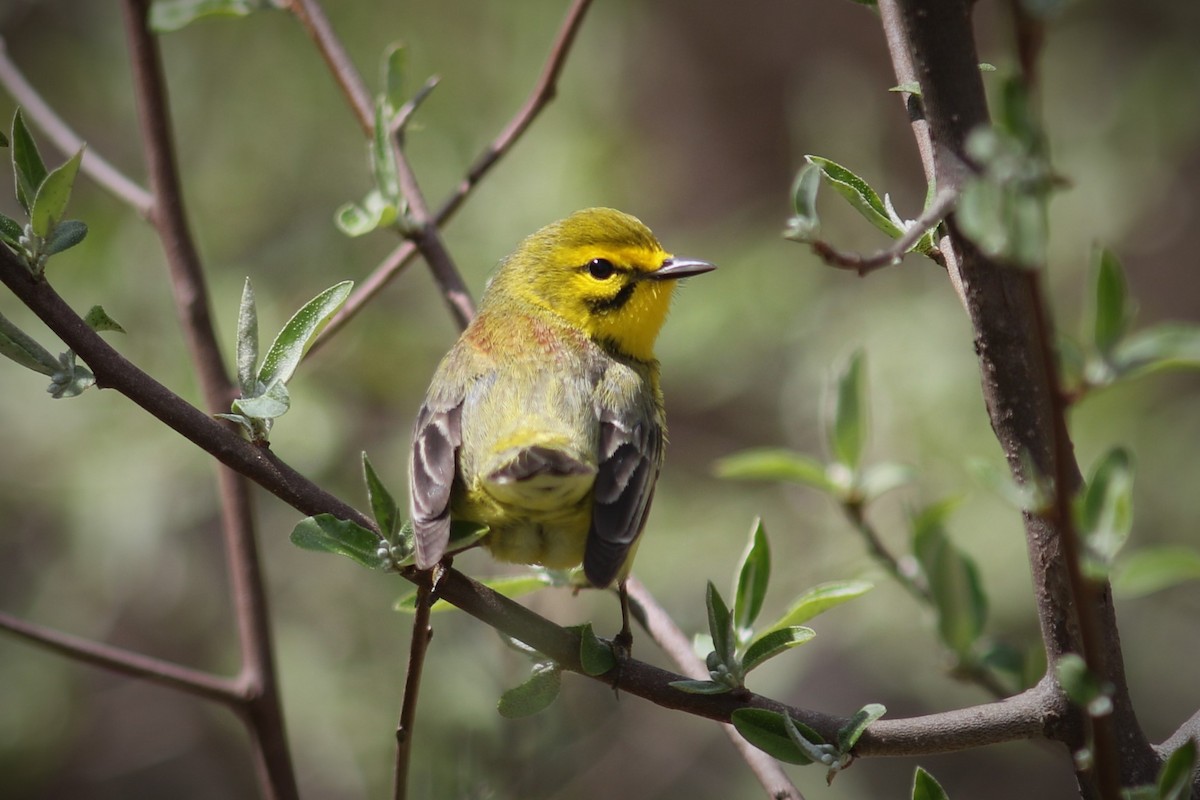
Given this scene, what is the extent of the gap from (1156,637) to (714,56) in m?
5.09

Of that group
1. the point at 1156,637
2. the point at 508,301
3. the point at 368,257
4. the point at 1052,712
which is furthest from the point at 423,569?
the point at 1156,637

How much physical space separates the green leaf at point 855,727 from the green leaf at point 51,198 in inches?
49.9

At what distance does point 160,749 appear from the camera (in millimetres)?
5820

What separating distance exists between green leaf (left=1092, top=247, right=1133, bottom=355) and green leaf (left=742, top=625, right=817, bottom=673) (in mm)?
612

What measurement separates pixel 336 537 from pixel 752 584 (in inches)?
29.5

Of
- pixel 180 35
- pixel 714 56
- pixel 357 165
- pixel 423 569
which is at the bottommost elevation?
pixel 423 569

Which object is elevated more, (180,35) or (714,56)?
(714,56)

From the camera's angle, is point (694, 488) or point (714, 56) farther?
point (714, 56)

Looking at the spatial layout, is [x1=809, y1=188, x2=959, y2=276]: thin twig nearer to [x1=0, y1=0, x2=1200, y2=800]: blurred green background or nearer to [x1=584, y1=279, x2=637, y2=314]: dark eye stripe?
[x1=584, y1=279, x2=637, y2=314]: dark eye stripe

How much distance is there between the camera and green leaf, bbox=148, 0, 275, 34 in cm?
243

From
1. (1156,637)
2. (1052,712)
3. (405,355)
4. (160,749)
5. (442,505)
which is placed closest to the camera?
(1052,712)

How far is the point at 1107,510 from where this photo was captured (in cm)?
147

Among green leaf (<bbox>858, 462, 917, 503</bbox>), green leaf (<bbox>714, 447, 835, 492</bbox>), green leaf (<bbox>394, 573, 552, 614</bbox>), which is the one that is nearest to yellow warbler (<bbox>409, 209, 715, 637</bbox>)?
green leaf (<bbox>394, 573, 552, 614</bbox>)

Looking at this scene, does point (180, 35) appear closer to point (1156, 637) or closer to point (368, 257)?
point (368, 257)
